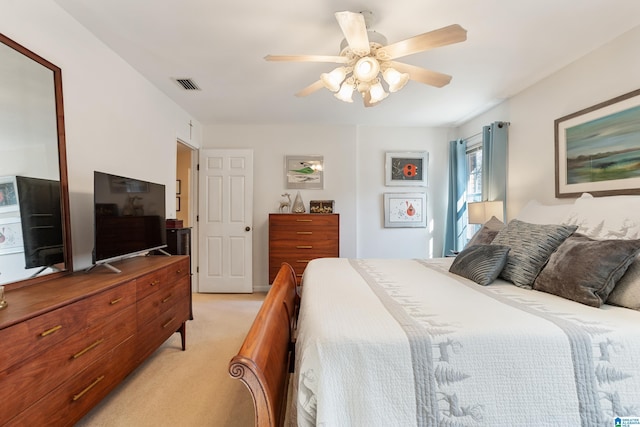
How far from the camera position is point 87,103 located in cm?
212

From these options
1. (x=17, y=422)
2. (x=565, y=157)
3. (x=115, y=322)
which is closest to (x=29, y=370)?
(x=17, y=422)

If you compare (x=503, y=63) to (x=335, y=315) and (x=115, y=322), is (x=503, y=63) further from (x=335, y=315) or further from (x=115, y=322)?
(x=115, y=322)

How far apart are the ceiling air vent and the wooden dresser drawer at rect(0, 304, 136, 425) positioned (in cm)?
217

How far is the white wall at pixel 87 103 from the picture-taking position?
5.72 ft

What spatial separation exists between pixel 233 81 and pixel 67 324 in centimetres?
242

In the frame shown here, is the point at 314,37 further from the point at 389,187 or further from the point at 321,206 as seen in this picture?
the point at 389,187

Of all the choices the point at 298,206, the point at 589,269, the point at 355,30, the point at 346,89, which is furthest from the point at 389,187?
the point at 589,269

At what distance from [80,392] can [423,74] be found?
2599mm

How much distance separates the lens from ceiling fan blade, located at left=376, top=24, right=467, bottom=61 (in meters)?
1.58

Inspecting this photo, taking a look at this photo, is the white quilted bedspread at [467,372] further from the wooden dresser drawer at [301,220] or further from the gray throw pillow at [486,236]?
the wooden dresser drawer at [301,220]

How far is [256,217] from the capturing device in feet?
14.6

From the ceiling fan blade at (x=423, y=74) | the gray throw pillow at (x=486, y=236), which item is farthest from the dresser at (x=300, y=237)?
the ceiling fan blade at (x=423, y=74)

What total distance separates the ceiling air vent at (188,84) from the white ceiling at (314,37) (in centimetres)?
7

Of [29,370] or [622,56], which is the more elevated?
[622,56]
